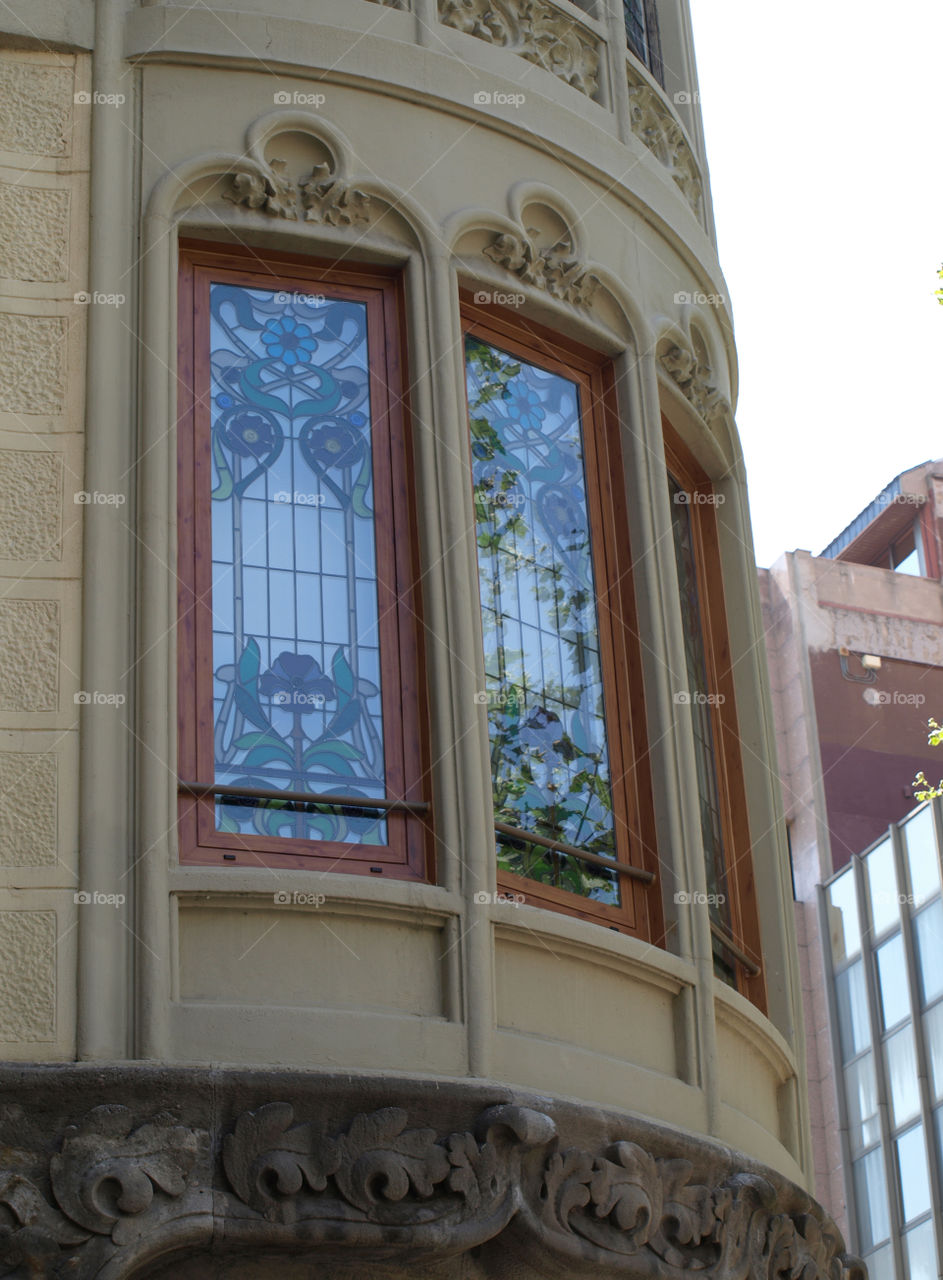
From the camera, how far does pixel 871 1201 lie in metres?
39.1

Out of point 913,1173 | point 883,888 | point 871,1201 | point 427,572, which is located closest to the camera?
point 427,572

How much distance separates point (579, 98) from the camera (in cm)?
1238

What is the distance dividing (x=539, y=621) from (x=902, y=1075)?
3005cm

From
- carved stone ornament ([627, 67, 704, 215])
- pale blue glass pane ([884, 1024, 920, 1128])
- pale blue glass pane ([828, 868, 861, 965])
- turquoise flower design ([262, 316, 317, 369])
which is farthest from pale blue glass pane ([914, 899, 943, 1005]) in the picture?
turquoise flower design ([262, 316, 317, 369])

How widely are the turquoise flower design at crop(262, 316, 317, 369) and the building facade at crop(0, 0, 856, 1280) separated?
1.6 inches

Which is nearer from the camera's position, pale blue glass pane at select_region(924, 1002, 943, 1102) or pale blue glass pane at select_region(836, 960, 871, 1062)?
pale blue glass pane at select_region(924, 1002, 943, 1102)

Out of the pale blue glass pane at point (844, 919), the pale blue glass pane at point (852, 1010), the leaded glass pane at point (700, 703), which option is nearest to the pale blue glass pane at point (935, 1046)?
the pale blue glass pane at point (852, 1010)

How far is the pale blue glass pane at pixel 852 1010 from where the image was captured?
4122 centimetres

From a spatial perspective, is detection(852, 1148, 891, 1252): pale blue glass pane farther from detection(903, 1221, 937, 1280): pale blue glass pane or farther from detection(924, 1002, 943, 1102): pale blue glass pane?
detection(924, 1002, 943, 1102): pale blue glass pane

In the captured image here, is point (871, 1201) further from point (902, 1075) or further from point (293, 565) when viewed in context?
point (293, 565)

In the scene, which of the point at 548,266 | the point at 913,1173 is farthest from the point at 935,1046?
the point at 548,266

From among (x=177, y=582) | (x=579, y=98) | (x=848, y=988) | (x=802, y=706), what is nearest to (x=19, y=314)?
(x=177, y=582)

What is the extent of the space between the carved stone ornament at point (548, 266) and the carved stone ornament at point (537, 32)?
121 centimetres

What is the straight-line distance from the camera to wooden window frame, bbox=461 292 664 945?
34.4 ft
